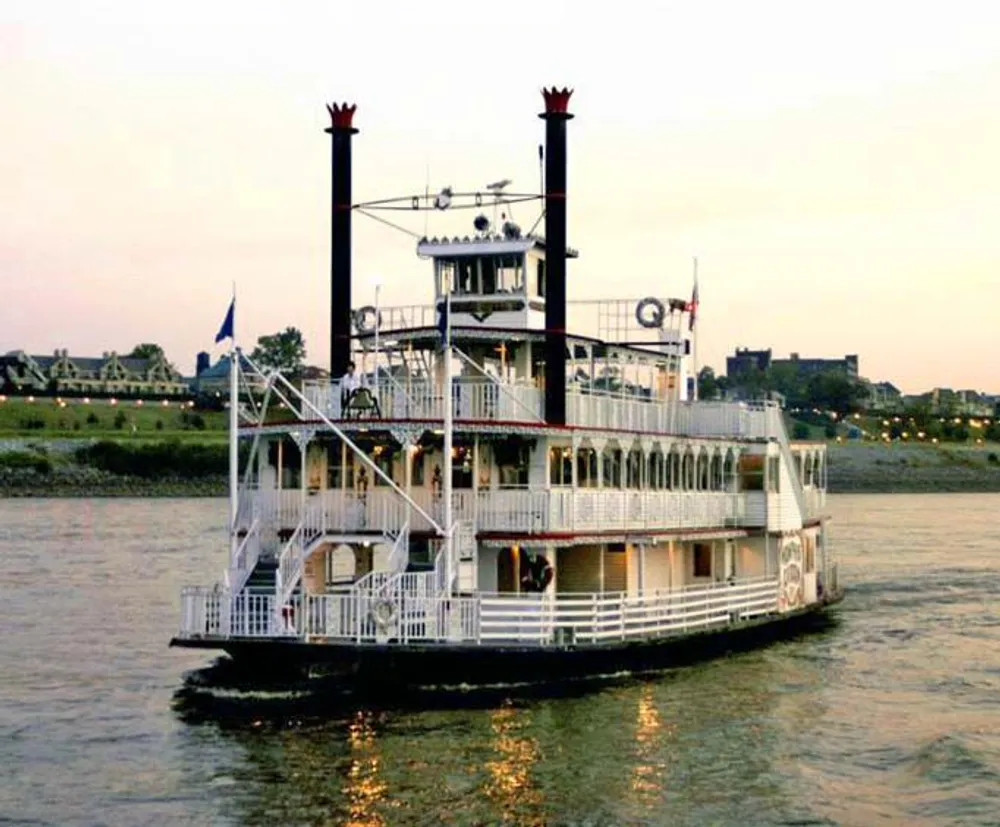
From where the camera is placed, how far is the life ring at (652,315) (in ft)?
135

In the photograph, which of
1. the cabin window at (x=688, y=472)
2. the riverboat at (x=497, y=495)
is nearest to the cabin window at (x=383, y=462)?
the riverboat at (x=497, y=495)

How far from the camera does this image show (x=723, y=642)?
37031 mm

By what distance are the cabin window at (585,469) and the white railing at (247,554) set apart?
716cm

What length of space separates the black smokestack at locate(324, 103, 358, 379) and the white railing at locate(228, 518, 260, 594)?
716 centimetres

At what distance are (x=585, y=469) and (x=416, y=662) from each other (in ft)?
24.9

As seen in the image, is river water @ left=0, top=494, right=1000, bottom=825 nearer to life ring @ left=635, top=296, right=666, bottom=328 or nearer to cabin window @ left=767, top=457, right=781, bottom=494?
cabin window @ left=767, top=457, right=781, bottom=494

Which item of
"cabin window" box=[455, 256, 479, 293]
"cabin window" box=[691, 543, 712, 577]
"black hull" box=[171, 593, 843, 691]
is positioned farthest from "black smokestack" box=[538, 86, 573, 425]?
"cabin window" box=[691, 543, 712, 577]

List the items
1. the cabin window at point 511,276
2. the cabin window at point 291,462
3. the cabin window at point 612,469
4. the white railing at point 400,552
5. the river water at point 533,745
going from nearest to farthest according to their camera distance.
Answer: the river water at point 533,745 → the white railing at point 400,552 → the cabin window at point 291,462 → the cabin window at point 612,469 → the cabin window at point 511,276

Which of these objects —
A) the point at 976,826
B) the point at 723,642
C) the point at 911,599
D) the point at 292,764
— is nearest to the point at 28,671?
the point at 292,764

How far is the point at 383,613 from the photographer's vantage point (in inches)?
1180

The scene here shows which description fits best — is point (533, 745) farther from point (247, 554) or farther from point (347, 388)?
point (347, 388)

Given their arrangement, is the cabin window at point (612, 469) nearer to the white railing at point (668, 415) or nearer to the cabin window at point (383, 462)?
the white railing at point (668, 415)

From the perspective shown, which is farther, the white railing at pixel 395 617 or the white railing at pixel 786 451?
the white railing at pixel 786 451

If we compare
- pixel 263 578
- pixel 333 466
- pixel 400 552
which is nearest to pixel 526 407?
pixel 400 552
